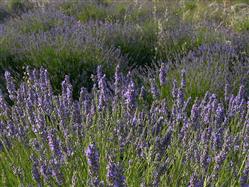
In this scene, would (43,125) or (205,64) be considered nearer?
(43,125)

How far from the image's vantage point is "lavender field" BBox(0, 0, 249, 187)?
1.75 metres

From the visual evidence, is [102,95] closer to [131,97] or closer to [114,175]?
[131,97]

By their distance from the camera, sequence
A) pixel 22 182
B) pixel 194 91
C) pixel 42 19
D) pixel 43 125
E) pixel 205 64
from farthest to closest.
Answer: pixel 42 19
pixel 205 64
pixel 194 91
pixel 43 125
pixel 22 182

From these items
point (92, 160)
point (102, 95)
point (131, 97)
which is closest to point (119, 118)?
point (102, 95)

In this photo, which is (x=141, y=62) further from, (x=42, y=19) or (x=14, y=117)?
(x=14, y=117)

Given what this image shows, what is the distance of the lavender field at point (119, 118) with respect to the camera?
1.75 m

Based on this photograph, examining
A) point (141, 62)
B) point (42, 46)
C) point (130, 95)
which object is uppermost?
point (130, 95)

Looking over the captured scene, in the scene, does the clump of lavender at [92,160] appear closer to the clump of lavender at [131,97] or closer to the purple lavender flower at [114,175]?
the purple lavender flower at [114,175]

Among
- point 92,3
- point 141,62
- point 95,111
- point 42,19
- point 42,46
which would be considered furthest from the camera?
point 92,3

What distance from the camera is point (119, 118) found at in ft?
7.65

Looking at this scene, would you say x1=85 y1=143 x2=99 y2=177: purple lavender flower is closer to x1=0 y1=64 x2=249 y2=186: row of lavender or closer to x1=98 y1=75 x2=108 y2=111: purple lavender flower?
x1=0 y1=64 x2=249 y2=186: row of lavender

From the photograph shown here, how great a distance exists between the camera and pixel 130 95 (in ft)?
6.79

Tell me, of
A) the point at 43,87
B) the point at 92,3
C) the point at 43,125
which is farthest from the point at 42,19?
the point at 43,125

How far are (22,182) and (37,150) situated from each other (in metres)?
0.17
